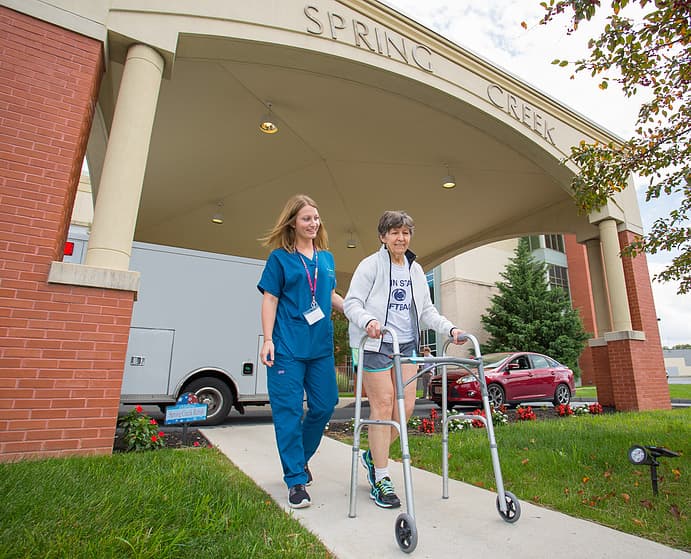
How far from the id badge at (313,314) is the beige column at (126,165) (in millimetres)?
2334

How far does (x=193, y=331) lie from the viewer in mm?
6699

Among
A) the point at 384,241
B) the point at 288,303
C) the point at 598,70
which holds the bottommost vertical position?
the point at 288,303

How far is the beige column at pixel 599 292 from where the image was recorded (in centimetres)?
1012

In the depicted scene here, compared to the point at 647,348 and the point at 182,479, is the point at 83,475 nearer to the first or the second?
the point at 182,479

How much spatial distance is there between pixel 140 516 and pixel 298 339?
125cm

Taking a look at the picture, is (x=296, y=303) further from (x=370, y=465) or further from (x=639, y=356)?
(x=639, y=356)

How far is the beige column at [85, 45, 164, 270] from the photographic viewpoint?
163 inches

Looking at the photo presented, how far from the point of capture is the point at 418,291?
298 cm

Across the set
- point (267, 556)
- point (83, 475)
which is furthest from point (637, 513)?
point (83, 475)

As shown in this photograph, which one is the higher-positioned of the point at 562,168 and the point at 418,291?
the point at 562,168

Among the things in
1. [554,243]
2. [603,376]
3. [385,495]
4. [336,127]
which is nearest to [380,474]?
[385,495]

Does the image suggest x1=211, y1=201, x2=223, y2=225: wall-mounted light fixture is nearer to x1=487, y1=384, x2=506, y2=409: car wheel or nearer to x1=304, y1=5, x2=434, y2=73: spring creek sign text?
x1=304, y1=5, x2=434, y2=73: spring creek sign text

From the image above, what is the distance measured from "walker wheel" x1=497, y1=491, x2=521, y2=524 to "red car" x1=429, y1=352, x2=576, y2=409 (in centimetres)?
728

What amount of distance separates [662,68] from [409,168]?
22.7 ft
